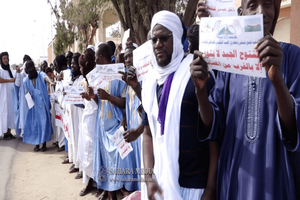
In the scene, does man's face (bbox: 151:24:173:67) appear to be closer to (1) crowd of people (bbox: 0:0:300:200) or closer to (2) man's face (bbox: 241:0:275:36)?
(1) crowd of people (bbox: 0:0:300:200)

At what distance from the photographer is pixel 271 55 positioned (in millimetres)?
1162

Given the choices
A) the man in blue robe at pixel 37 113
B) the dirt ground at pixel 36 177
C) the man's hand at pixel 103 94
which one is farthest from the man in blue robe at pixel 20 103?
the man's hand at pixel 103 94

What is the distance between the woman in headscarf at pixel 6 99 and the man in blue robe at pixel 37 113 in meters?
1.78

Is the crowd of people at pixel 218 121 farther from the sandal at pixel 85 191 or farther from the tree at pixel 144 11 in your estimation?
the tree at pixel 144 11

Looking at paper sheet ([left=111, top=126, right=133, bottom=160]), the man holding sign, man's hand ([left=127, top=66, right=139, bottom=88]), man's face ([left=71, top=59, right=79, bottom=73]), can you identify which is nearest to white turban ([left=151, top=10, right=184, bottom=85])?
the man holding sign

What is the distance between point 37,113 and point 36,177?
2.65m

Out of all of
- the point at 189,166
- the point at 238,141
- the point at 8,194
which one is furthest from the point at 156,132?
the point at 8,194

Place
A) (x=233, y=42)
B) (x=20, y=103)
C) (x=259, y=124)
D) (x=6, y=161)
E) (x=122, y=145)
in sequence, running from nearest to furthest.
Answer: (x=233, y=42) < (x=259, y=124) < (x=122, y=145) < (x=6, y=161) < (x=20, y=103)

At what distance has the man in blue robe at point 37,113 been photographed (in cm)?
750

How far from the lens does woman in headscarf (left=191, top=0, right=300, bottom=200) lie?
1302mm

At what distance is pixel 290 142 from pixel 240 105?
0.32 metres

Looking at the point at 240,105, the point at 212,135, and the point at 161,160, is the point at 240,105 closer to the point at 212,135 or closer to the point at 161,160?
the point at 212,135

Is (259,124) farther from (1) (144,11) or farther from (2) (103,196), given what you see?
(1) (144,11)

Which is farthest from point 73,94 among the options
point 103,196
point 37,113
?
point 37,113
